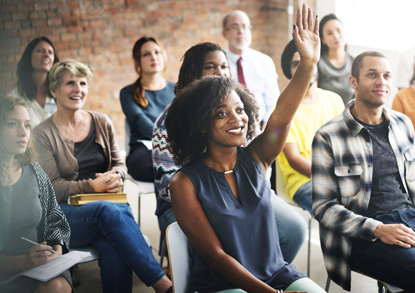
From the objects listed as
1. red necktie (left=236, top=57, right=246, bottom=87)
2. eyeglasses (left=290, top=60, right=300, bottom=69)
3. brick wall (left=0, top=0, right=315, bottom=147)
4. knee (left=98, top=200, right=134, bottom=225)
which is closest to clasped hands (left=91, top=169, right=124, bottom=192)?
knee (left=98, top=200, right=134, bottom=225)

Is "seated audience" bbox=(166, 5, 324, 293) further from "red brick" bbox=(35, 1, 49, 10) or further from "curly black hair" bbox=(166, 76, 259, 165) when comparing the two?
"red brick" bbox=(35, 1, 49, 10)

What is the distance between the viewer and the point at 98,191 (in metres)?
2.26

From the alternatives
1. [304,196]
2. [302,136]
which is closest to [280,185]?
[304,196]

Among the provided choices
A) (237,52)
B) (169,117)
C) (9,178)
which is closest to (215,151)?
(169,117)

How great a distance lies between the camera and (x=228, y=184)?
1562 mm

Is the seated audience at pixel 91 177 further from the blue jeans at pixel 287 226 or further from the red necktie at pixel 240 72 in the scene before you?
the red necktie at pixel 240 72

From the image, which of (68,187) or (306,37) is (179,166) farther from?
(306,37)

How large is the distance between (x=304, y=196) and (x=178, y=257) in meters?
1.09

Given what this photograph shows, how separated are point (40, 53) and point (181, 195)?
1861mm

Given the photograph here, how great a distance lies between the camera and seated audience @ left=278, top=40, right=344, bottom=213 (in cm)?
247

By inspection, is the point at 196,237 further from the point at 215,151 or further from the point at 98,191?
the point at 98,191

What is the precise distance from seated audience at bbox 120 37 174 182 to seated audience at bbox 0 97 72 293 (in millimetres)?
1112

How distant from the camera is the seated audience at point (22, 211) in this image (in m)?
1.76

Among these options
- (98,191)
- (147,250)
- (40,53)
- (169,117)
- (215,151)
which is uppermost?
(40,53)
